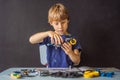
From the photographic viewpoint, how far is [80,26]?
1518 mm

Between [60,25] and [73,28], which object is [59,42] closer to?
[60,25]

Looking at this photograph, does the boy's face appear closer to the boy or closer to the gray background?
the boy

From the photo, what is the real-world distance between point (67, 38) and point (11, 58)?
541 mm

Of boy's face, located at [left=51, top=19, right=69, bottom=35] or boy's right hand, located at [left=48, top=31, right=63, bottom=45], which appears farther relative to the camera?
boy's face, located at [left=51, top=19, right=69, bottom=35]

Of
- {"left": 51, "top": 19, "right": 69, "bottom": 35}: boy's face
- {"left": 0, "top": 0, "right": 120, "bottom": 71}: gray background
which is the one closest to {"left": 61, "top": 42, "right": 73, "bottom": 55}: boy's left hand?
{"left": 51, "top": 19, "right": 69, "bottom": 35}: boy's face

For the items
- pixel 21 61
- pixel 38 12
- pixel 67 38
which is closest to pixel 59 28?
pixel 67 38

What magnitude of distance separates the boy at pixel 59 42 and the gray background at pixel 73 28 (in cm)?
29

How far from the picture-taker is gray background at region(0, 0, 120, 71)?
Result: 59.6 inches

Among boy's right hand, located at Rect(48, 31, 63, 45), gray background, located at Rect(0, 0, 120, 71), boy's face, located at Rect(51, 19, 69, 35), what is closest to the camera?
boy's right hand, located at Rect(48, 31, 63, 45)

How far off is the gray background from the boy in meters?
0.29

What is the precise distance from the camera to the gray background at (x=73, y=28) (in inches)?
59.6

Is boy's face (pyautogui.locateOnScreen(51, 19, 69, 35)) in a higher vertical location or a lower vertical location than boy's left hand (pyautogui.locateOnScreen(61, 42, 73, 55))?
higher

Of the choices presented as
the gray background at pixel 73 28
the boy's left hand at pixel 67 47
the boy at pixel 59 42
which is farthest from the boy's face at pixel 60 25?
the gray background at pixel 73 28

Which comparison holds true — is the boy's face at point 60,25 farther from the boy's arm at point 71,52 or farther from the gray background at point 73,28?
the gray background at point 73,28
